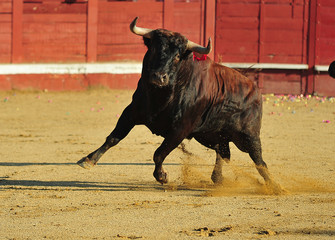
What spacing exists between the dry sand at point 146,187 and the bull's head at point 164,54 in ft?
2.91

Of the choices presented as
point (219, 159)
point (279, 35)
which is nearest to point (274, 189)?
point (219, 159)

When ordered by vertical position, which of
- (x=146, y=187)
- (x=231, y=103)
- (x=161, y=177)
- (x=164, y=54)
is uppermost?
(x=164, y=54)

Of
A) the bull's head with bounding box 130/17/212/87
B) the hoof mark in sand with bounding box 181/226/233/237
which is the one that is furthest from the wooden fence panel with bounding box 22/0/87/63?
the hoof mark in sand with bounding box 181/226/233/237

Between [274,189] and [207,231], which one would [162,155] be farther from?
[207,231]

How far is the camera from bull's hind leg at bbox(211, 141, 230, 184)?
20.6 ft

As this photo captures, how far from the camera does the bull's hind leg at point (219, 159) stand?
20.6 feet

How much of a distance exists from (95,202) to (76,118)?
17.3 ft

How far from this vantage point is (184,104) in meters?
5.73

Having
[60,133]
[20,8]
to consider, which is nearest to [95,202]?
[60,133]

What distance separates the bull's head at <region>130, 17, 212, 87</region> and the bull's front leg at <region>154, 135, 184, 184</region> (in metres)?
0.45

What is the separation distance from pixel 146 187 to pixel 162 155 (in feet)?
1.61

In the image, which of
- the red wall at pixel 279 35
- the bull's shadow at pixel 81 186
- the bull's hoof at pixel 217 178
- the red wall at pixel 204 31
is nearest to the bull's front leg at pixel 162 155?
the bull's shadow at pixel 81 186

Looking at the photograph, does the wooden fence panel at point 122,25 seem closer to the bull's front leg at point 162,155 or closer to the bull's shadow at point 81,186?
the bull's shadow at point 81,186

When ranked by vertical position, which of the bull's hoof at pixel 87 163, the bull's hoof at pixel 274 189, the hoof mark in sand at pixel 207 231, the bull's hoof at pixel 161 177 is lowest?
the bull's hoof at pixel 274 189
